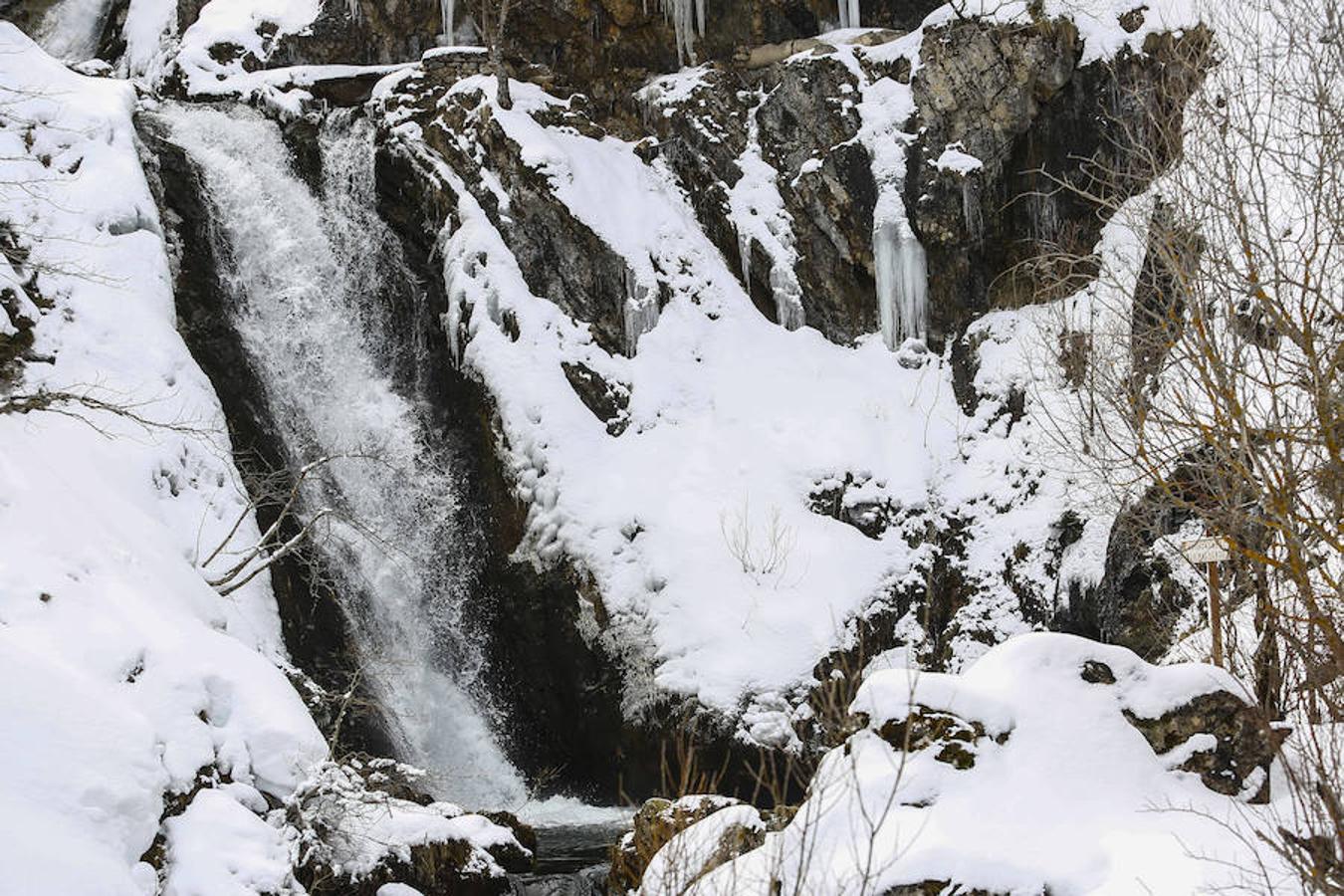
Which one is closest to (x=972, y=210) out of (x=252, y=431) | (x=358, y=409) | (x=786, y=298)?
(x=786, y=298)

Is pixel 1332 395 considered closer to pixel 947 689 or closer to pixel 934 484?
pixel 947 689

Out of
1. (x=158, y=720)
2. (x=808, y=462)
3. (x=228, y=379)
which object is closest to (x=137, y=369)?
(x=228, y=379)

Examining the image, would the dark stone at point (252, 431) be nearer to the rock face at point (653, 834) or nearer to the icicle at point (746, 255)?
the rock face at point (653, 834)

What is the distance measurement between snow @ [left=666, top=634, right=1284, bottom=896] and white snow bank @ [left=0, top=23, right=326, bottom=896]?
10.6ft

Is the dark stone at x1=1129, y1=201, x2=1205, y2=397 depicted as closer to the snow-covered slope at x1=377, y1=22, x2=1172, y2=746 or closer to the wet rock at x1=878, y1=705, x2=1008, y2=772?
the wet rock at x1=878, y1=705, x2=1008, y2=772

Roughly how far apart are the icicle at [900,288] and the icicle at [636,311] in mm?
3559

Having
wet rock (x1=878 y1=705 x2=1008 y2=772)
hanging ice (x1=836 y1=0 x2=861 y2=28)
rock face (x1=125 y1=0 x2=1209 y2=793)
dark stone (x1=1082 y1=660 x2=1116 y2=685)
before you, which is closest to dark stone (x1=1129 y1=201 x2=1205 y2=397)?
dark stone (x1=1082 y1=660 x2=1116 y2=685)

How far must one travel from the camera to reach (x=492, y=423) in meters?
16.4

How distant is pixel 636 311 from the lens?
1800 centimetres

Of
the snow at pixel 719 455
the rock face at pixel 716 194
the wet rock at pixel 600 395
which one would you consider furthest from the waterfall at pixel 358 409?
the wet rock at pixel 600 395

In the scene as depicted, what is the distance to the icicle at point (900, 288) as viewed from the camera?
60.2 ft

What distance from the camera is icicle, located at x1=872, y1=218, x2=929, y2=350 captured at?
60.2 ft

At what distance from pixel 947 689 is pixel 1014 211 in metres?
12.3

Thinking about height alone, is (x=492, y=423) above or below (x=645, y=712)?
above
